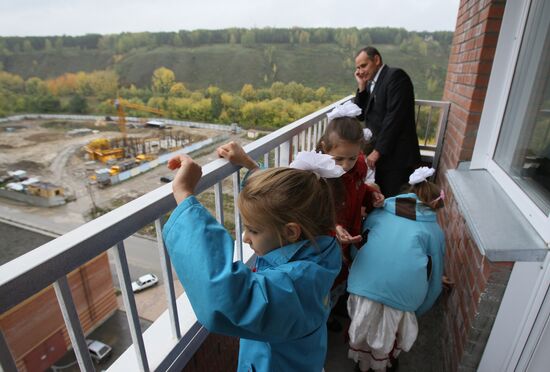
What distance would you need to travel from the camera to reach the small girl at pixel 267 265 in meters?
0.66

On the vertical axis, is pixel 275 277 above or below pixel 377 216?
above

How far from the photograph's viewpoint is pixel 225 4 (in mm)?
21812

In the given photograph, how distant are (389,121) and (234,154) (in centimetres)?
192

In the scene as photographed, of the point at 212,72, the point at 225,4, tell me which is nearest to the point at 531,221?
the point at 212,72

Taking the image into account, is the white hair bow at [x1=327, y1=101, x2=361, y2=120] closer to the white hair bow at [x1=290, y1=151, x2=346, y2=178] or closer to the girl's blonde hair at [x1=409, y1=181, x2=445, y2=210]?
the girl's blonde hair at [x1=409, y1=181, x2=445, y2=210]

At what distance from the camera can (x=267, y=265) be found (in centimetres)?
88

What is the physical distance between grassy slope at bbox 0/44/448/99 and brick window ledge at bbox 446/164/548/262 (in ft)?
22.0

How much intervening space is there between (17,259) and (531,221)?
65.2 inches

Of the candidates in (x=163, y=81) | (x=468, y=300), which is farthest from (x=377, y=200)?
(x=163, y=81)

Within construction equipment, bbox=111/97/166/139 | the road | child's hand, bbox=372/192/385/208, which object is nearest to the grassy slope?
construction equipment, bbox=111/97/166/139

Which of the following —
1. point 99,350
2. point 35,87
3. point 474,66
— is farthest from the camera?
point 35,87

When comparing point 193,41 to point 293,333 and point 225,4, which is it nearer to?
point 225,4

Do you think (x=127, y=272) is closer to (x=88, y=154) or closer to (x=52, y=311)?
(x=52, y=311)

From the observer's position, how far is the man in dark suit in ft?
8.75
